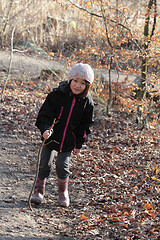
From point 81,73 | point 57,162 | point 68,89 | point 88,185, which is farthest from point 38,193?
point 81,73

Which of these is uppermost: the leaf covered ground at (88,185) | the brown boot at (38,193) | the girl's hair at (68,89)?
the girl's hair at (68,89)

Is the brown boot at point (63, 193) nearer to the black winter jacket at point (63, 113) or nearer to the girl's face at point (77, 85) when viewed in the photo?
the black winter jacket at point (63, 113)

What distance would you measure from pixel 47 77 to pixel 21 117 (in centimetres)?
A: 380

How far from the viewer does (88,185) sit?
4941mm

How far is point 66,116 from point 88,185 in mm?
1661

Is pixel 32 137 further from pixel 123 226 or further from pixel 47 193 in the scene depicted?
pixel 123 226

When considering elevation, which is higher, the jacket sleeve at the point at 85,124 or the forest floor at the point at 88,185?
the jacket sleeve at the point at 85,124

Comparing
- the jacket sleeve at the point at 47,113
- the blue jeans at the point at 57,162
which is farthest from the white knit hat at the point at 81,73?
the blue jeans at the point at 57,162

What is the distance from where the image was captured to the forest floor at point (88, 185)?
11.5ft

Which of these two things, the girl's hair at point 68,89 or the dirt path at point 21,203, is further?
the girl's hair at point 68,89

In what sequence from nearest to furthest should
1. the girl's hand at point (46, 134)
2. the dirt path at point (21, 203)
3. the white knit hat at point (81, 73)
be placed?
the dirt path at point (21, 203)
the girl's hand at point (46, 134)
the white knit hat at point (81, 73)

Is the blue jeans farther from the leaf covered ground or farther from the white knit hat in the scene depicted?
the white knit hat

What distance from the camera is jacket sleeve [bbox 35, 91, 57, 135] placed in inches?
141

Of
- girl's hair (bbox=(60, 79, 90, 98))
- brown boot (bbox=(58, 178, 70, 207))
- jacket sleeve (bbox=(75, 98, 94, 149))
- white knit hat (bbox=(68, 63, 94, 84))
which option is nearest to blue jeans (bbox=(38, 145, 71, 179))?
brown boot (bbox=(58, 178, 70, 207))
